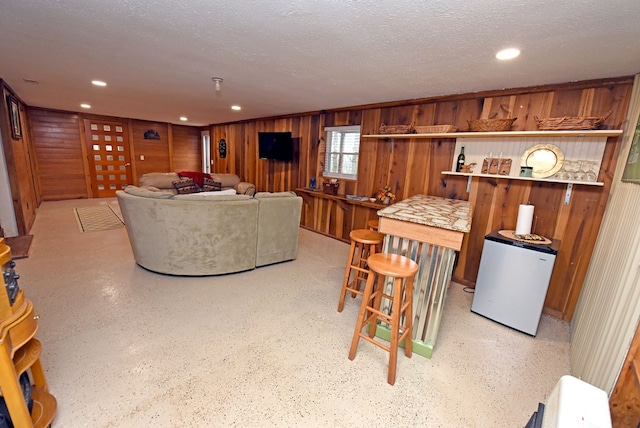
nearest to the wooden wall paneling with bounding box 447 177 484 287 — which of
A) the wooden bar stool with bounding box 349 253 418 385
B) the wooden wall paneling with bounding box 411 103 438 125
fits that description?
the wooden wall paneling with bounding box 411 103 438 125

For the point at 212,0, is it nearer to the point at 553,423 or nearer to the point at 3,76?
the point at 553,423

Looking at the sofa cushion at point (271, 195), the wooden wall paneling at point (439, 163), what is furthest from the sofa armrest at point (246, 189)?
the wooden wall paneling at point (439, 163)

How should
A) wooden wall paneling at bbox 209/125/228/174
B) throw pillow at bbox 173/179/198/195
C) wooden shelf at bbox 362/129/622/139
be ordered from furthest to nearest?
wooden wall paneling at bbox 209/125/228/174
throw pillow at bbox 173/179/198/195
wooden shelf at bbox 362/129/622/139

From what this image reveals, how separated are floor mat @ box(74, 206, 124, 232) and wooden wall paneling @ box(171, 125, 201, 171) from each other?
3.06m

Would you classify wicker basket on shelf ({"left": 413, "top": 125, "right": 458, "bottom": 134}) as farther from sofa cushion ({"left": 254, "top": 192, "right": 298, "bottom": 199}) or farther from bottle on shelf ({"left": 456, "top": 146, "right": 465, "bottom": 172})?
sofa cushion ({"left": 254, "top": 192, "right": 298, "bottom": 199})

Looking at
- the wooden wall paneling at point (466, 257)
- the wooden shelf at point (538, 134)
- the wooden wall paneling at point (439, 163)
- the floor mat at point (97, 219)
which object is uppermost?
the wooden shelf at point (538, 134)

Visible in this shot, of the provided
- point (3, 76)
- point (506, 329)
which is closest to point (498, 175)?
point (506, 329)

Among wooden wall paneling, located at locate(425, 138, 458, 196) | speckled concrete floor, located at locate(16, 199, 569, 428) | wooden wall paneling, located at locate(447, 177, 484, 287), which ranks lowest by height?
speckled concrete floor, located at locate(16, 199, 569, 428)

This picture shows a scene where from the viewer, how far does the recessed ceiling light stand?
177 cm

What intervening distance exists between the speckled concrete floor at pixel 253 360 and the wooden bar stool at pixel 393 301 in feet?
0.53

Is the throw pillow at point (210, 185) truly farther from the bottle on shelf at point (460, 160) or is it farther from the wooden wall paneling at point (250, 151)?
the bottle on shelf at point (460, 160)

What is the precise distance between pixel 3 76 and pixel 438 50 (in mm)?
4944

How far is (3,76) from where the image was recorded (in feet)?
10.6

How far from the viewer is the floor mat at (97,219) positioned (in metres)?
4.56
